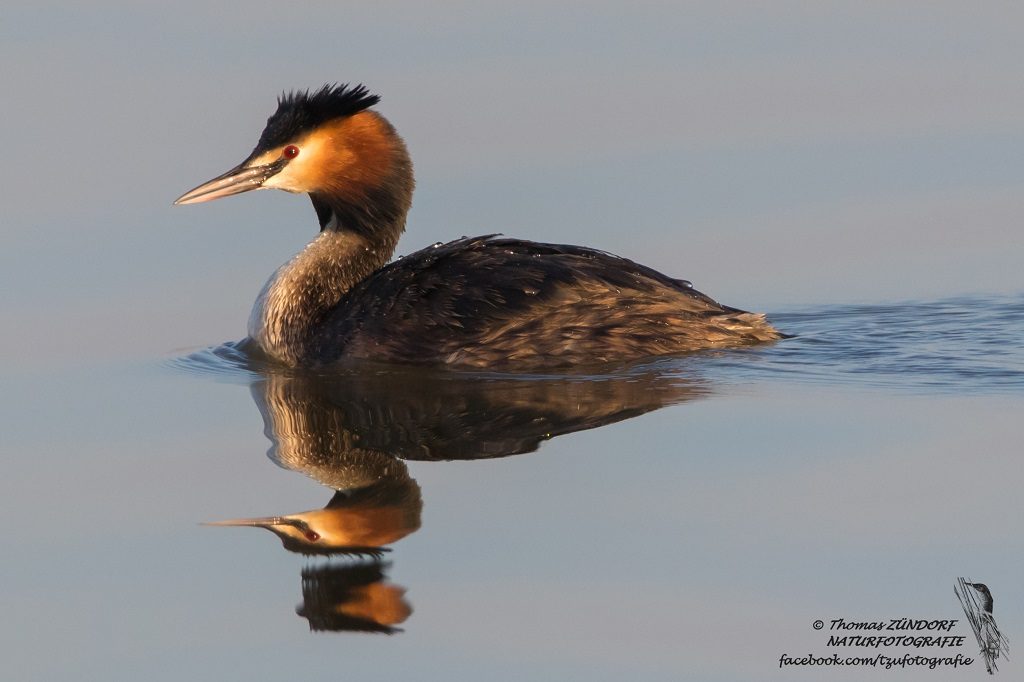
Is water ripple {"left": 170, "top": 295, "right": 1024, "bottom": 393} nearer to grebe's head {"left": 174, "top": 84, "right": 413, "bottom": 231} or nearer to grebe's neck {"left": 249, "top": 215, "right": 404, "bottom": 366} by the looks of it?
grebe's neck {"left": 249, "top": 215, "right": 404, "bottom": 366}

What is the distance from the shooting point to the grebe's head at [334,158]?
10.6m

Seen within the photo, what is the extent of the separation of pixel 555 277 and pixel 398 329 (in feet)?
3.02

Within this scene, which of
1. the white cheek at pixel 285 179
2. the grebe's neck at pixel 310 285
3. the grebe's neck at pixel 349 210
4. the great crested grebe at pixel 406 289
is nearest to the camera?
the great crested grebe at pixel 406 289

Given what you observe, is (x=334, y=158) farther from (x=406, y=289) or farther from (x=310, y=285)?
(x=406, y=289)

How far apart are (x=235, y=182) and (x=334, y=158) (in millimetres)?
613

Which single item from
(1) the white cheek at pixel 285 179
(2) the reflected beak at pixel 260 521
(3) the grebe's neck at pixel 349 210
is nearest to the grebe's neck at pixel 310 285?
(3) the grebe's neck at pixel 349 210

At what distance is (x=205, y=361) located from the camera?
10281mm

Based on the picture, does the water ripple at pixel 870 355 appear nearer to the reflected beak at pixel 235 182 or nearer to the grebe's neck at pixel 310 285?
the grebe's neck at pixel 310 285

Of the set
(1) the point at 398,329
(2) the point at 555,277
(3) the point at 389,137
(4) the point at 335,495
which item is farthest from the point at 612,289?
(4) the point at 335,495

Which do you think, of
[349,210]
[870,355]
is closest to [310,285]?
[349,210]

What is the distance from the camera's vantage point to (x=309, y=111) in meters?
10.6

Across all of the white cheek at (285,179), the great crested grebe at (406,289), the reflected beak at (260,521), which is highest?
the white cheek at (285,179)

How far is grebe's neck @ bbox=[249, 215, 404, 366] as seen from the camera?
10289 mm

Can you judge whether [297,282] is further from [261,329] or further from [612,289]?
[612,289]
